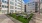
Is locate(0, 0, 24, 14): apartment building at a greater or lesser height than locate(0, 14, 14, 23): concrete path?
greater

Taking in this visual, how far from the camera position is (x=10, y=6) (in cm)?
120

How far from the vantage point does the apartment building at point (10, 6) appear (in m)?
1.18

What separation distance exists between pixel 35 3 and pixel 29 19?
0.86ft

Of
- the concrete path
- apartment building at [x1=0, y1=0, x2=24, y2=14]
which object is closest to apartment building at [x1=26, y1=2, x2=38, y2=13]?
apartment building at [x1=0, y1=0, x2=24, y2=14]

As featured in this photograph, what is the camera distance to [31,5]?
1.24m

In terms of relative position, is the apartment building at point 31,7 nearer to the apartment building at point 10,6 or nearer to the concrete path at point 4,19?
the apartment building at point 10,6

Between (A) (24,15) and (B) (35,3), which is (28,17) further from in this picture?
(B) (35,3)

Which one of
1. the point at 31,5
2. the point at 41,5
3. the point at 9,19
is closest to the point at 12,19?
the point at 9,19

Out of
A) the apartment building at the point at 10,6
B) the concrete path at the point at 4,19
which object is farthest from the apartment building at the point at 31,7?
the concrete path at the point at 4,19

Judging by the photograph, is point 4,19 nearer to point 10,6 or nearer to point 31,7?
point 10,6

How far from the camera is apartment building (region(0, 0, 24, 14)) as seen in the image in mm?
1178

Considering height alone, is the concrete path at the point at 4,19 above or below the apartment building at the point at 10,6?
below

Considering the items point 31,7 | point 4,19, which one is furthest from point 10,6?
point 31,7

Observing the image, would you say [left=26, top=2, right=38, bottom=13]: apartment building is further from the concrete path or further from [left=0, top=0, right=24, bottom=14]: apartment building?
the concrete path
